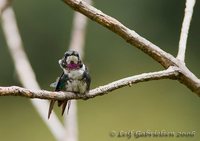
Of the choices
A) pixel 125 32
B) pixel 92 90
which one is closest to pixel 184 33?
pixel 125 32

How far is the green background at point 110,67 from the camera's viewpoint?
4980mm

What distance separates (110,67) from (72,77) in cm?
444

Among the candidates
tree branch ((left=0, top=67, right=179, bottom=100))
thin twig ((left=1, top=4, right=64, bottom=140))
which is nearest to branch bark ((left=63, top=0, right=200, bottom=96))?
tree branch ((left=0, top=67, right=179, bottom=100))

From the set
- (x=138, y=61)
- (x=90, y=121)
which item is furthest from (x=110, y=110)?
(x=138, y=61)

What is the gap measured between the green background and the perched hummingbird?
3.19 m

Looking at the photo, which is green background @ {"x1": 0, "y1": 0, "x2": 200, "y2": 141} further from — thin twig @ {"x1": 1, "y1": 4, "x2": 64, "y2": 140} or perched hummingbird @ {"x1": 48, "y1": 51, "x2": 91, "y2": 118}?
perched hummingbird @ {"x1": 48, "y1": 51, "x2": 91, "y2": 118}

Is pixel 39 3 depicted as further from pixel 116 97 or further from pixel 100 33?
pixel 116 97

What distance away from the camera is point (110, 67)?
5914 mm

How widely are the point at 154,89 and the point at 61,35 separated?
953 millimetres

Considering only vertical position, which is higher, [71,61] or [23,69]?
[23,69]

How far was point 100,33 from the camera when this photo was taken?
6219 mm

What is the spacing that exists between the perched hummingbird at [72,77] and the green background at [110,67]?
3.19 metres

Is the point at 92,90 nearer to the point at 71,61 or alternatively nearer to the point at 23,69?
the point at 71,61

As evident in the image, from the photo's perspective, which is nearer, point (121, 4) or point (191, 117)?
point (191, 117)
